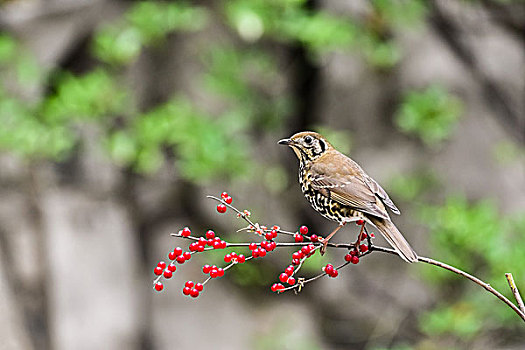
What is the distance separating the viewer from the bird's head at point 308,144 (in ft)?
3.91

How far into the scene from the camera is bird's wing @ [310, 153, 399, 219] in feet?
3.72

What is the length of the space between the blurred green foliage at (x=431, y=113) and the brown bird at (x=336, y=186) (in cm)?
206

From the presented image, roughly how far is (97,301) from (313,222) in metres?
1.20

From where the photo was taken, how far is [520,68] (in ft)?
11.0

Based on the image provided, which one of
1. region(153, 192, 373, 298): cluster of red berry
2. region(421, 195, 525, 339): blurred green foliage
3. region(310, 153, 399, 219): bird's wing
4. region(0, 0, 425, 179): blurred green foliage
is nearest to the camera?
region(153, 192, 373, 298): cluster of red berry

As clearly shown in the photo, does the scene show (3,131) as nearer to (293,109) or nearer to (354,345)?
(293,109)

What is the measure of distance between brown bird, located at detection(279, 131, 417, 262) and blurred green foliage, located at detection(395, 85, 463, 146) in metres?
2.06

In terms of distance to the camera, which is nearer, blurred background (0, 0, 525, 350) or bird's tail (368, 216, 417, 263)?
bird's tail (368, 216, 417, 263)

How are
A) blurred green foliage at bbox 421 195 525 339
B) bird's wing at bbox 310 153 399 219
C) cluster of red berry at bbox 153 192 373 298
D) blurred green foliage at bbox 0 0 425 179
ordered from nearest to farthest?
cluster of red berry at bbox 153 192 373 298 → bird's wing at bbox 310 153 399 219 → blurred green foliage at bbox 421 195 525 339 → blurred green foliage at bbox 0 0 425 179

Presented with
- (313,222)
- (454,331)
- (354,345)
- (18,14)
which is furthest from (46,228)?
(454,331)

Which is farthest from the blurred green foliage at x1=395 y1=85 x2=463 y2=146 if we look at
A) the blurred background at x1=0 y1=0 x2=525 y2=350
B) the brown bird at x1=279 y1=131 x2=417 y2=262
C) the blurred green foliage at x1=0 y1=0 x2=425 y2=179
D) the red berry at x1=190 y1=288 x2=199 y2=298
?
the red berry at x1=190 y1=288 x2=199 y2=298

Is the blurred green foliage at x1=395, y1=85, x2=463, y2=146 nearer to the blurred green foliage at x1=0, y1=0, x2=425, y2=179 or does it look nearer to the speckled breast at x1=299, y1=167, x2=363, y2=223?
the blurred green foliage at x1=0, y1=0, x2=425, y2=179

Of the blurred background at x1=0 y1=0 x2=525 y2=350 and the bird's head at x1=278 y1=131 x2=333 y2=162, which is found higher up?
the blurred background at x1=0 y1=0 x2=525 y2=350

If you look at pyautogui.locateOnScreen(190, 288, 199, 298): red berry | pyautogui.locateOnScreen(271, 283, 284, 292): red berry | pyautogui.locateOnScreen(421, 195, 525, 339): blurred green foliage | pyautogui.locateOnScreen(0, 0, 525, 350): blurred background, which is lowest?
pyautogui.locateOnScreen(271, 283, 284, 292): red berry
